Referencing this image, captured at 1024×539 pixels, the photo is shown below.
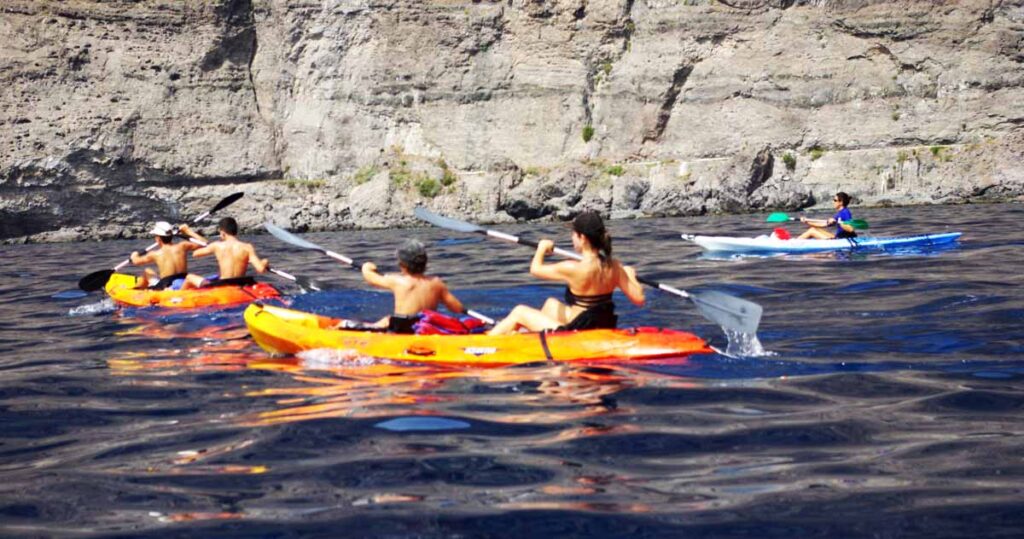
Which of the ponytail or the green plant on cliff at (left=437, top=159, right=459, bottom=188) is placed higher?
the ponytail

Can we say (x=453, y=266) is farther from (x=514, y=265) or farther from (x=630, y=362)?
(x=630, y=362)

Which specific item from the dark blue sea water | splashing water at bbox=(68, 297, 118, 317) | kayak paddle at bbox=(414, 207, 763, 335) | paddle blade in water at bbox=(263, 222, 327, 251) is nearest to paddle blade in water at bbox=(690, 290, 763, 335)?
kayak paddle at bbox=(414, 207, 763, 335)

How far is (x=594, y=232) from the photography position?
8.78 m

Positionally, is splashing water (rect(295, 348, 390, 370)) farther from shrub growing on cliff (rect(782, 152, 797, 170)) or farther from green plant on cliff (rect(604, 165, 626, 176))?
shrub growing on cliff (rect(782, 152, 797, 170))

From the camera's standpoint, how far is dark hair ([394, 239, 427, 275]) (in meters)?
9.32

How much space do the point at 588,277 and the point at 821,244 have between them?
10418 mm

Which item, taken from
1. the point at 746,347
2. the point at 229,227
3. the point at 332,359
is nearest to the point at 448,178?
the point at 229,227

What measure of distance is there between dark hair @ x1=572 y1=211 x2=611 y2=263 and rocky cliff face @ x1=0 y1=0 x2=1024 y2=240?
75.8ft

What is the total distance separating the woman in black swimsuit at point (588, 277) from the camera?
8.83 m

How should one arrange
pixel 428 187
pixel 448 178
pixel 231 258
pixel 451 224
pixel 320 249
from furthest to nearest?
pixel 448 178
pixel 428 187
pixel 231 258
pixel 320 249
pixel 451 224

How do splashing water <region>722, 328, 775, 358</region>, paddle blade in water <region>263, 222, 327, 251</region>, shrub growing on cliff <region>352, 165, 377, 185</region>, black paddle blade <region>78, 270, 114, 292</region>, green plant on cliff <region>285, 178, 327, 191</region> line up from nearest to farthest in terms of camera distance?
splashing water <region>722, 328, 775, 358</region> < paddle blade in water <region>263, 222, 327, 251</region> < black paddle blade <region>78, 270, 114, 292</region> < shrub growing on cliff <region>352, 165, 377, 185</region> < green plant on cliff <region>285, 178, 327, 191</region>

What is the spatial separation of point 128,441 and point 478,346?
→ 116 inches

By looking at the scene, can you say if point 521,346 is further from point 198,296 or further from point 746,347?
point 198,296

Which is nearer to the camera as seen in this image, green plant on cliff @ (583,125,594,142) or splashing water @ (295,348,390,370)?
splashing water @ (295,348,390,370)
